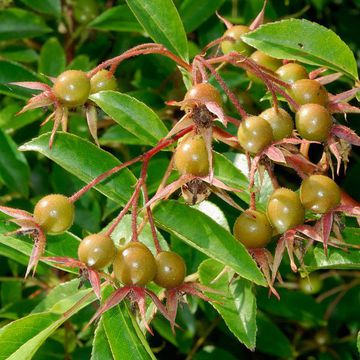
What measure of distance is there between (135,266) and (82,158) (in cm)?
37

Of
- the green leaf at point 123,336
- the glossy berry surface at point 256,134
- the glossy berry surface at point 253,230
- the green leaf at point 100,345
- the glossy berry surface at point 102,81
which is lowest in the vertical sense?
the green leaf at point 100,345

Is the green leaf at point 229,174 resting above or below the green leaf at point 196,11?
above

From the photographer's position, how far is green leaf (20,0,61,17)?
272cm

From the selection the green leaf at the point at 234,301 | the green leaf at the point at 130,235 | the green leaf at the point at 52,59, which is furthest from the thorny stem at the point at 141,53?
the green leaf at the point at 52,59

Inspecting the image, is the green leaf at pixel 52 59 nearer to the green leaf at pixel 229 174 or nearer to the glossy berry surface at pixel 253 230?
the green leaf at pixel 229 174

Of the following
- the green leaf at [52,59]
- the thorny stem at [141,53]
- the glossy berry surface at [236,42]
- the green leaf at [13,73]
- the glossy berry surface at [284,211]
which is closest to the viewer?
the glossy berry surface at [284,211]

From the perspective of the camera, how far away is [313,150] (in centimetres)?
309

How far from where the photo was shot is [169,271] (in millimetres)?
1566

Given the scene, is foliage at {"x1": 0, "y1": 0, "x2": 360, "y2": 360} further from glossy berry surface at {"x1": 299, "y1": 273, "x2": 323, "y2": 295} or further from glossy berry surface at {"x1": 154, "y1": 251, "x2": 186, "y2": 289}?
glossy berry surface at {"x1": 299, "y1": 273, "x2": 323, "y2": 295}

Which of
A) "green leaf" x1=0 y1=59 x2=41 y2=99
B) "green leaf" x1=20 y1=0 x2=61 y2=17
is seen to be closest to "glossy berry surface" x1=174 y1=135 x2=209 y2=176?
"green leaf" x1=0 y1=59 x2=41 y2=99

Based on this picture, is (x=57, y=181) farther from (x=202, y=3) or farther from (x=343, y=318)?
(x=343, y=318)

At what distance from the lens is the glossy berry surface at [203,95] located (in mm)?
1517

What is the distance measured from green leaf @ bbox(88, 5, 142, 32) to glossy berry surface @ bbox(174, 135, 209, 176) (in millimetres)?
1019

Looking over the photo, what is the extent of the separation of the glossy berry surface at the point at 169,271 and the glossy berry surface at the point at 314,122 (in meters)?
0.41
